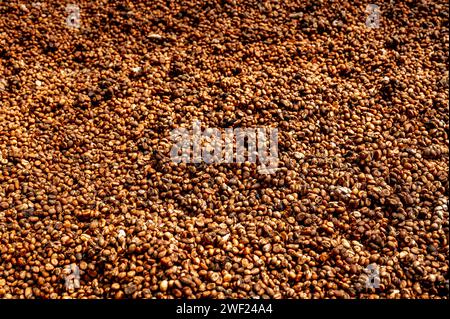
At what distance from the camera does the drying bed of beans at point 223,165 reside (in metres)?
2.59

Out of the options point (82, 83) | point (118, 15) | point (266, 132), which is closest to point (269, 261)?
point (266, 132)

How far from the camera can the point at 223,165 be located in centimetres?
305

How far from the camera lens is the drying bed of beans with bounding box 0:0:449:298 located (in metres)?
2.59

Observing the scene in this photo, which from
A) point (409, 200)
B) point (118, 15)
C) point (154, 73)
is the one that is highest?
point (118, 15)

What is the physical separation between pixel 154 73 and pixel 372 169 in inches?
82.2

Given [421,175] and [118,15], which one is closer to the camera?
[421,175]

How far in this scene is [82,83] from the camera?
3.61 m
